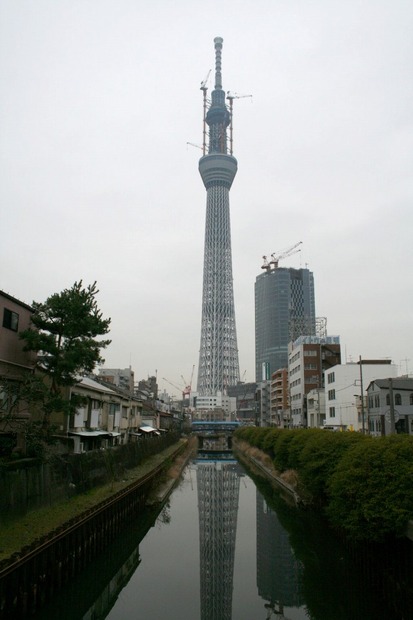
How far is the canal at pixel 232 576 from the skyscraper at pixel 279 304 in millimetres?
146967

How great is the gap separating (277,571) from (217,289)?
5519 inches

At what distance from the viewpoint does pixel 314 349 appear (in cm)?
6681

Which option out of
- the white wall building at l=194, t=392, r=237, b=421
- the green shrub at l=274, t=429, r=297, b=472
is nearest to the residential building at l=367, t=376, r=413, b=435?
the green shrub at l=274, t=429, r=297, b=472

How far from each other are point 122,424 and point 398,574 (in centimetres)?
3233

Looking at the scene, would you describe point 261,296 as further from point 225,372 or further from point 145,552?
point 145,552

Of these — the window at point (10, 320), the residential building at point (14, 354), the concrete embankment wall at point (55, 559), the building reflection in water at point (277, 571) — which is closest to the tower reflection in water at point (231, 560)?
the building reflection in water at point (277, 571)

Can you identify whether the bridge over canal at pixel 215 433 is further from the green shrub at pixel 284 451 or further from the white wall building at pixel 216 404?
the green shrub at pixel 284 451

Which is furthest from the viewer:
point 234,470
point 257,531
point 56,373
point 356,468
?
point 234,470

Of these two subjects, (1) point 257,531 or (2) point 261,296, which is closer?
(1) point 257,531

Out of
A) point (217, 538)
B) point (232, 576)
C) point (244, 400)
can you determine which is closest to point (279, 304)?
point (244, 400)

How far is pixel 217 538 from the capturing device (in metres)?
22.7

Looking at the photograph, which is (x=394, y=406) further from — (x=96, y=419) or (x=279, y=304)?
(x=279, y=304)

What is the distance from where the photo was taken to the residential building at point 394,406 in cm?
3625

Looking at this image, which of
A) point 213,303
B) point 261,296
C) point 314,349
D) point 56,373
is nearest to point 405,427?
point 56,373
